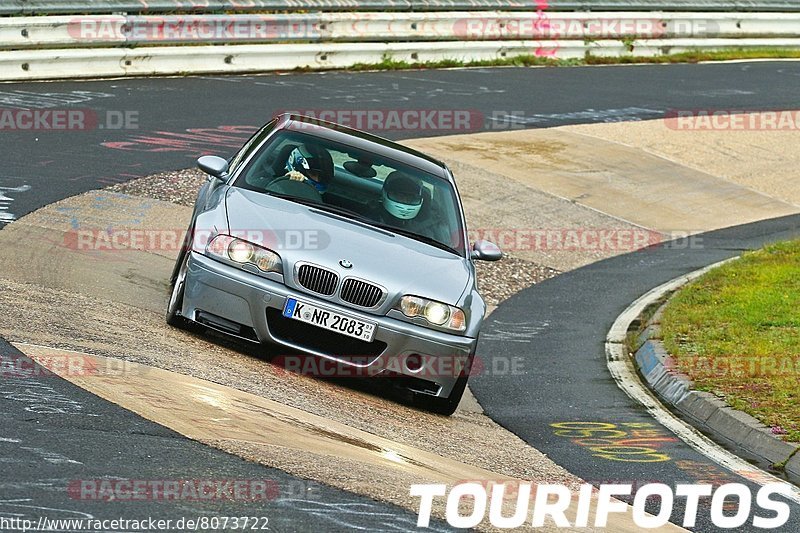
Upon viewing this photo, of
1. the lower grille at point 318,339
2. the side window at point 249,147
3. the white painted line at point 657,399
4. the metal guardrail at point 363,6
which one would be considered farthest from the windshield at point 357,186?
the metal guardrail at point 363,6

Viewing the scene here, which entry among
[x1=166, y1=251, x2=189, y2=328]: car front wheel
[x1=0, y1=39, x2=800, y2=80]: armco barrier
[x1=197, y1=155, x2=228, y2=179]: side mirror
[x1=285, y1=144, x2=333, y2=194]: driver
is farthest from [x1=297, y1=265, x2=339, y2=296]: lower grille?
[x1=0, y1=39, x2=800, y2=80]: armco barrier

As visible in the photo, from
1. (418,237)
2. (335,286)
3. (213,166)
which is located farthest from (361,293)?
(213,166)

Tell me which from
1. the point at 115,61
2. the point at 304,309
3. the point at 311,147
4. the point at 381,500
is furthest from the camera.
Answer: the point at 115,61

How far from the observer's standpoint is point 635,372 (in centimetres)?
1119

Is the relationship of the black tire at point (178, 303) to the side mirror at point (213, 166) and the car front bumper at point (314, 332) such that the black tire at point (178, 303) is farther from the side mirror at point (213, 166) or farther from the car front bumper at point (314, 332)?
the side mirror at point (213, 166)

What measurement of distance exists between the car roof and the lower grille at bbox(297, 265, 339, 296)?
177 cm

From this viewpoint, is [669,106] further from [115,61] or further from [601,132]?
[115,61]

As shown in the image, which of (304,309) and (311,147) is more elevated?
(311,147)

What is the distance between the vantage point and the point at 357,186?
31.8 ft

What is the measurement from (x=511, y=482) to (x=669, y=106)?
1714 cm

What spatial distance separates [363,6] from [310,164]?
1489cm

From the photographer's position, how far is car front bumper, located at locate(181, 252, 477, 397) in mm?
8352

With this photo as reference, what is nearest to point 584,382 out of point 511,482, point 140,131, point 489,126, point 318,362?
point 318,362

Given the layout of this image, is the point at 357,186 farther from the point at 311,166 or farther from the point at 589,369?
the point at 589,369
